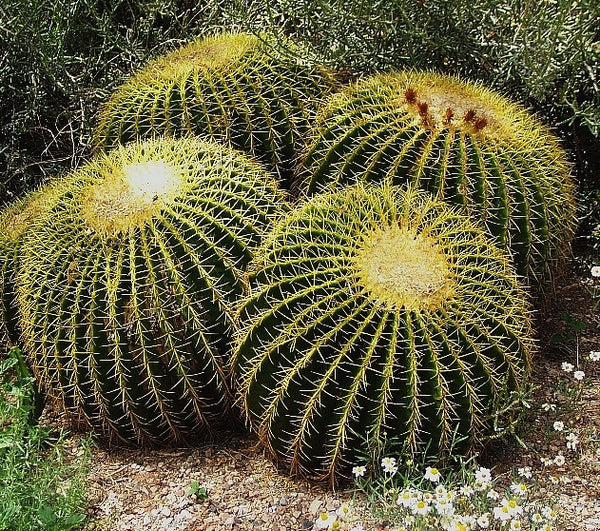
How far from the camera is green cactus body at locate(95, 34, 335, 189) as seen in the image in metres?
3.52

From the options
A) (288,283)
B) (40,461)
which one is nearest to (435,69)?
(288,283)

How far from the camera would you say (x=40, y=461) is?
2.90 metres

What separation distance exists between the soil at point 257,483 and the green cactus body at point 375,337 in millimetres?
130

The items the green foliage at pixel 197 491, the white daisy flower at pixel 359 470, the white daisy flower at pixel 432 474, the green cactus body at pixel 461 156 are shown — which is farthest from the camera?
the green cactus body at pixel 461 156

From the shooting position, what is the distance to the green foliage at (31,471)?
2631 mm

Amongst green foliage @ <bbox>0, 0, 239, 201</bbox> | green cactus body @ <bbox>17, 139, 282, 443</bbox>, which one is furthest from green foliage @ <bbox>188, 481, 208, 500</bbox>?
green foliage @ <bbox>0, 0, 239, 201</bbox>

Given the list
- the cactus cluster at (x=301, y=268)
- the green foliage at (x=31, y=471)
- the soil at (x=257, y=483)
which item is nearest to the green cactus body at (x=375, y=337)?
the cactus cluster at (x=301, y=268)

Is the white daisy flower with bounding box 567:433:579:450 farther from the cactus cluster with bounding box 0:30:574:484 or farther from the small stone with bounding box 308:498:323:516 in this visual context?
the small stone with bounding box 308:498:323:516

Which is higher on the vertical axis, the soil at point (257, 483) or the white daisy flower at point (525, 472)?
the white daisy flower at point (525, 472)

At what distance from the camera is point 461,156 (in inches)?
121

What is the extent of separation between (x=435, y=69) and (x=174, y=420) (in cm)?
205

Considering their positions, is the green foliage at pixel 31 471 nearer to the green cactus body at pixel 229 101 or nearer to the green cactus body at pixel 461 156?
the green cactus body at pixel 229 101

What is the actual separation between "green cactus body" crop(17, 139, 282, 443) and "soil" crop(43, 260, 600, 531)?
0.39ft

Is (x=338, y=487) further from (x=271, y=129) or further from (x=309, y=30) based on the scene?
(x=309, y=30)
